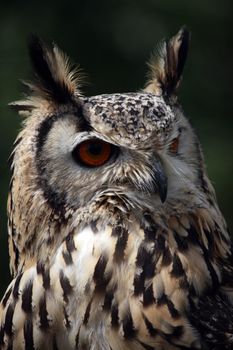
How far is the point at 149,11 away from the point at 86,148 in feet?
14.7

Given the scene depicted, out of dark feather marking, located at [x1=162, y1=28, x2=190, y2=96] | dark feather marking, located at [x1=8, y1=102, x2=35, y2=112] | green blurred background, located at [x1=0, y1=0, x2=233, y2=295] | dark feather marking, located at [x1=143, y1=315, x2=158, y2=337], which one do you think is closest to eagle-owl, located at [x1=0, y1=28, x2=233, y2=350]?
Answer: dark feather marking, located at [x1=143, y1=315, x2=158, y2=337]

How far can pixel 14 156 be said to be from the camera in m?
4.05

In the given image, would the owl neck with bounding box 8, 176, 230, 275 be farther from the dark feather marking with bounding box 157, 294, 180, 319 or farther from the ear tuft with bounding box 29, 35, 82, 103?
the ear tuft with bounding box 29, 35, 82, 103

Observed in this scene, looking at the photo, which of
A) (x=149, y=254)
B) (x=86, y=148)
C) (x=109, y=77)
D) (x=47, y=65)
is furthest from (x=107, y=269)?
(x=109, y=77)

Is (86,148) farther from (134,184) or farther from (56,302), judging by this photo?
(56,302)

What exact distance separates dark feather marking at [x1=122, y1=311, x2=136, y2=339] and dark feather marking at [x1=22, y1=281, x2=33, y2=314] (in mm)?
355

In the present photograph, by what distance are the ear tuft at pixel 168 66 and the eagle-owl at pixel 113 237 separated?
0.23 metres

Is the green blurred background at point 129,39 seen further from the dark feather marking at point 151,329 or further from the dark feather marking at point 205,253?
A: the dark feather marking at point 151,329

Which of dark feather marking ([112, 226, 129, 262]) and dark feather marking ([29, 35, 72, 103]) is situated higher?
dark feather marking ([29, 35, 72, 103])

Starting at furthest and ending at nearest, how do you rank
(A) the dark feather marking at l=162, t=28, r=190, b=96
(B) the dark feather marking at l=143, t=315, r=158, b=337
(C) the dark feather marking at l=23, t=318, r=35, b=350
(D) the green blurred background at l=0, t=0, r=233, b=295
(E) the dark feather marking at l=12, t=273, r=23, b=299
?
(D) the green blurred background at l=0, t=0, r=233, b=295 → (A) the dark feather marking at l=162, t=28, r=190, b=96 → (E) the dark feather marking at l=12, t=273, r=23, b=299 → (C) the dark feather marking at l=23, t=318, r=35, b=350 → (B) the dark feather marking at l=143, t=315, r=158, b=337

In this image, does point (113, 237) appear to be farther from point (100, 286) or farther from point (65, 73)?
point (65, 73)

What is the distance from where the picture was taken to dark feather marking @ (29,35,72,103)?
13.1 feet

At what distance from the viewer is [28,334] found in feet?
12.4

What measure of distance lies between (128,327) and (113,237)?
1.09 ft
